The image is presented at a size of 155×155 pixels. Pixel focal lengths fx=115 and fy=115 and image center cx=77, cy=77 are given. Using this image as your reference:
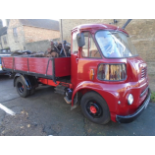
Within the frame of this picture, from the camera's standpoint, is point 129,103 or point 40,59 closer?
point 129,103

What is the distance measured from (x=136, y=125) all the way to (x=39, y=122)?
247cm

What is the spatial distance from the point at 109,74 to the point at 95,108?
0.88 metres

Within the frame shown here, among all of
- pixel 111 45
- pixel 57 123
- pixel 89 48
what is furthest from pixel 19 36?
pixel 111 45

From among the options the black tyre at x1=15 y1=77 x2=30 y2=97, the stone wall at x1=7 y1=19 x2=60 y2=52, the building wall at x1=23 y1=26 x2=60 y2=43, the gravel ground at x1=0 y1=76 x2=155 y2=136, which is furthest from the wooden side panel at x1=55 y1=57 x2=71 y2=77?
the building wall at x1=23 y1=26 x2=60 y2=43

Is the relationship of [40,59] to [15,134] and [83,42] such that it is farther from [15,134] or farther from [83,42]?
[15,134]

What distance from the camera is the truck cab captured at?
7.81 ft

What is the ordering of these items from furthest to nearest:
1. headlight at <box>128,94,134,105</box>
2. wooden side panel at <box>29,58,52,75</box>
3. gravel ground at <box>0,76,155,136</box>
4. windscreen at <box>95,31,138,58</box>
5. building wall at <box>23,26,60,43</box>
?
building wall at <box>23,26,60,43</box> → wooden side panel at <box>29,58,52,75</box> → gravel ground at <box>0,76,155,136</box> → windscreen at <box>95,31,138,58</box> → headlight at <box>128,94,134,105</box>

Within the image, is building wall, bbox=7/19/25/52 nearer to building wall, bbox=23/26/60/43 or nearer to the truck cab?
building wall, bbox=23/26/60/43

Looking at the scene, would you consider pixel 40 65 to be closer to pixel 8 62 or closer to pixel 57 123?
pixel 57 123

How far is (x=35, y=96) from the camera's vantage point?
4.78m

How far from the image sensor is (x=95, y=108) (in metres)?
2.73

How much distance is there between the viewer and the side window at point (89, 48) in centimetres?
269

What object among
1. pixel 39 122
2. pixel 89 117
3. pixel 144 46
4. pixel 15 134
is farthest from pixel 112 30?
pixel 144 46

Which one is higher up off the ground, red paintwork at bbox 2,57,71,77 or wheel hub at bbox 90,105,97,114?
red paintwork at bbox 2,57,71,77
